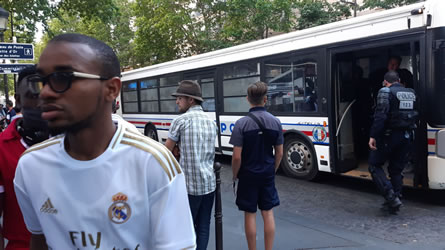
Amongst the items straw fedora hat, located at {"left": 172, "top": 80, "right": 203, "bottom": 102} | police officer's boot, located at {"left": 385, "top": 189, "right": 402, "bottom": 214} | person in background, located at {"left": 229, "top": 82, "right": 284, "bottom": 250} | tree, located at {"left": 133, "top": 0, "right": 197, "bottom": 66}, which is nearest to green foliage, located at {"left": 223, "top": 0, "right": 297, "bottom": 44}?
tree, located at {"left": 133, "top": 0, "right": 197, "bottom": 66}

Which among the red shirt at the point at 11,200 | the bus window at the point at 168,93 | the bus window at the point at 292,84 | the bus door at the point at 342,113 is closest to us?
the red shirt at the point at 11,200

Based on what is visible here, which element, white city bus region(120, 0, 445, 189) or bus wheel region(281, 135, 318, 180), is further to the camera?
bus wheel region(281, 135, 318, 180)

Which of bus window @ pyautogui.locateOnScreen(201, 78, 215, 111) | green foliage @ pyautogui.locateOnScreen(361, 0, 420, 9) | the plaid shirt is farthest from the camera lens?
green foliage @ pyautogui.locateOnScreen(361, 0, 420, 9)

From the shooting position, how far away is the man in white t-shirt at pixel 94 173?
4.15 ft

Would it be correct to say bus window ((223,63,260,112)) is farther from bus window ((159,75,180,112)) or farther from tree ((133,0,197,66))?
tree ((133,0,197,66))

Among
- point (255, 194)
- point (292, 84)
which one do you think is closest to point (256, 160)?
point (255, 194)

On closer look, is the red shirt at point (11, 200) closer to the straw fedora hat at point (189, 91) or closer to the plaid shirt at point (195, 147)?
the plaid shirt at point (195, 147)

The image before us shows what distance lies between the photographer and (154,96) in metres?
12.8

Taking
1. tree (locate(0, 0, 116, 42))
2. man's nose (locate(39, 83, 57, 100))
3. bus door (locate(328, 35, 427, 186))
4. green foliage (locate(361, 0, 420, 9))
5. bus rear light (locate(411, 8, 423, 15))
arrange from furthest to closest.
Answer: green foliage (locate(361, 0, 420, 9)), tree (locate(0, 0, 116, 42)), bus door (locate(328, 35, 427, 186)), bus rear light (locate(411, 8, 423, 15)), man's nose (locate(39, 83, 57, 100))

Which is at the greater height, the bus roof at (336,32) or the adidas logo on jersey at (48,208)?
the bus roof at (336,32)

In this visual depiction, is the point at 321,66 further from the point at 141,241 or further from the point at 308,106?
the point at 141,241

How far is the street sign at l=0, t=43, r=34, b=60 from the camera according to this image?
837 centimetres

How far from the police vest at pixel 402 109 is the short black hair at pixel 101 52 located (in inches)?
193

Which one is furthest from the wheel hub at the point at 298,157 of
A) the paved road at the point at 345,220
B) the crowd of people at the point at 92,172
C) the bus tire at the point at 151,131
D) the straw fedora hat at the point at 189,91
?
the crowd of people at the point at 92,172
